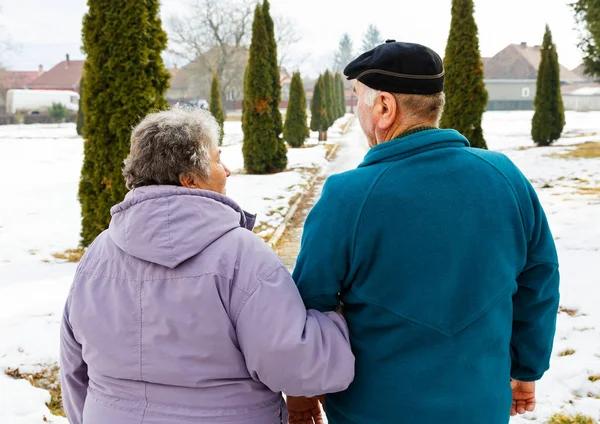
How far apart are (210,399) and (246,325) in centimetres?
22

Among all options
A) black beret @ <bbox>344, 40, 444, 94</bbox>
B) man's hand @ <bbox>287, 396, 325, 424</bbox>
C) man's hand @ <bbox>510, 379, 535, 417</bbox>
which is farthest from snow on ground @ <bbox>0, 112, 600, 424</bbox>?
black beret @ <bbox>344, 40, 444, 94</bbox>

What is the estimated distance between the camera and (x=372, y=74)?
5.53 ft

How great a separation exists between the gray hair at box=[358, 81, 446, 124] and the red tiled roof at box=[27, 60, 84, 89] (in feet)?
240

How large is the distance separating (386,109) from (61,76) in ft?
249

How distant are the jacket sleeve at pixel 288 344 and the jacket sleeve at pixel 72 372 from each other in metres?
0.56

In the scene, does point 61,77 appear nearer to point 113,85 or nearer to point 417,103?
point 113,85

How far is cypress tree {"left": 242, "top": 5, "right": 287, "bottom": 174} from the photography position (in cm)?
1603

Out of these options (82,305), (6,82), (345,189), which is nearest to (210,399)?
(82,305)

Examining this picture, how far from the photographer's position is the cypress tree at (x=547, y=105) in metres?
20.7

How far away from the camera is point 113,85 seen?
7184 millimetres

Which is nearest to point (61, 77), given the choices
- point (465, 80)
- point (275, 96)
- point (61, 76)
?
point (61, 76)

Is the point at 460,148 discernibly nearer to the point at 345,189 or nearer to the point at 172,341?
the point at 345,189

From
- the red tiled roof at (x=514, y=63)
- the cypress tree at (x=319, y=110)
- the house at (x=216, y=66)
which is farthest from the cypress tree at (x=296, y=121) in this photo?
the red tiled roof at (x=514, y=63)

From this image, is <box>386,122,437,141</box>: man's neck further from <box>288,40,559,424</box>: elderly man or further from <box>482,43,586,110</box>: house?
<box>482,43,586,110</box>: house
